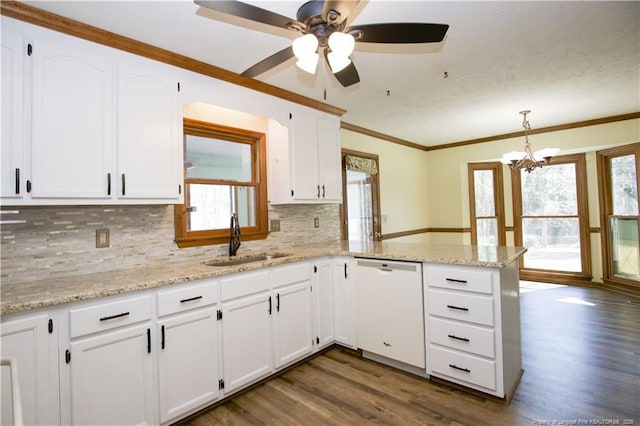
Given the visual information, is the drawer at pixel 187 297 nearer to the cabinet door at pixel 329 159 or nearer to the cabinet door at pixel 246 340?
the cabinet door at pixel 246 340

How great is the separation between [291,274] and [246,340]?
589 mm

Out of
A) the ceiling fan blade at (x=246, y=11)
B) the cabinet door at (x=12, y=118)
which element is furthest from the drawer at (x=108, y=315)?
the ceiling fan blade at (x=246, y=11)

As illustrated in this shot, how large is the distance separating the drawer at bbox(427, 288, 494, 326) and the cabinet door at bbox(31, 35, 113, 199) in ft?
7.51

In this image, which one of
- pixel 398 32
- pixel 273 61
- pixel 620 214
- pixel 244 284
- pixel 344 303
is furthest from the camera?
pixel 620 214

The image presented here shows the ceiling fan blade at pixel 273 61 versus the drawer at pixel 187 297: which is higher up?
the ceiling fan blade at pixel 273 61

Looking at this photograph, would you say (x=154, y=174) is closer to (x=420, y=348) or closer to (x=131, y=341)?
(x=131, y=341)

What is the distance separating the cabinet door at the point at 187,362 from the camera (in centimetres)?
186

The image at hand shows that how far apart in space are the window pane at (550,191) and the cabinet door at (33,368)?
629 cm

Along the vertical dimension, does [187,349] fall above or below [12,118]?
below

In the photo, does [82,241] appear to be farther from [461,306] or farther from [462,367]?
[462,367]

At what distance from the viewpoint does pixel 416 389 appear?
7.44ft

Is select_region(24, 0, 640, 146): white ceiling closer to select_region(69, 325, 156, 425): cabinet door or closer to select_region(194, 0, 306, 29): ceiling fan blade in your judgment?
select_region(194, 0, 306, 29): ceiling fan blade

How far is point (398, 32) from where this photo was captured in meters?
1.53

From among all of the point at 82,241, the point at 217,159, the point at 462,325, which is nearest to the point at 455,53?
the point at 462,325
